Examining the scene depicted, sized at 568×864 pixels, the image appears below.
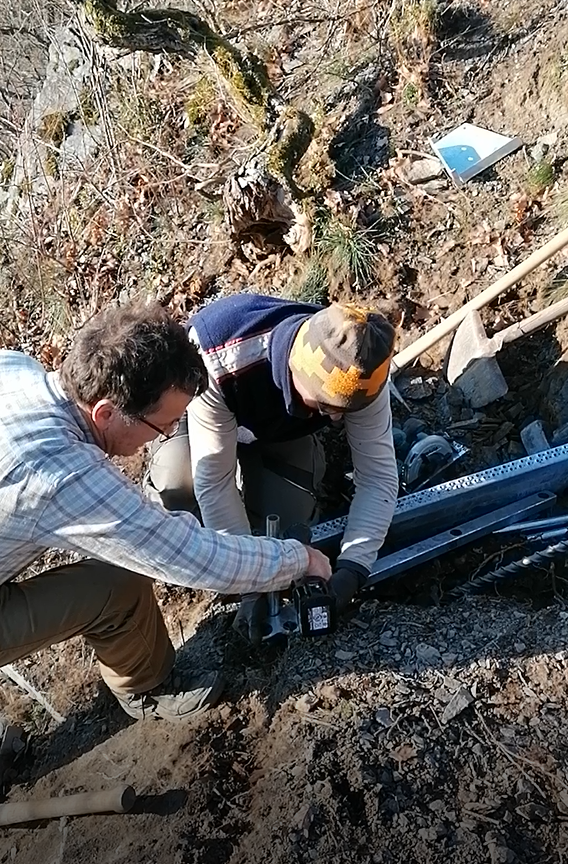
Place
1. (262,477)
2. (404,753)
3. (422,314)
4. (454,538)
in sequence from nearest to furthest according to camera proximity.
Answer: (404,753) → (454,538) → (262,477) → (422,314)

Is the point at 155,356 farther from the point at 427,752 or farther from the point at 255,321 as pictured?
the point at 427,752

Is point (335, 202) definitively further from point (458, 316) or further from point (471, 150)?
point (458, 316)

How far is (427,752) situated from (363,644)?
0.53 meters

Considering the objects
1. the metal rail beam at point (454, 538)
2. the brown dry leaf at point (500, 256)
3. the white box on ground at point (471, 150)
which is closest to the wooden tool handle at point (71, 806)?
the metal rail beam at point (454, 538)

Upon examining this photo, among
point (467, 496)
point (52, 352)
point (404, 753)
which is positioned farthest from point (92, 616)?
point (52, 352)

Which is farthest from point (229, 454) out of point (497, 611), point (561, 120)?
point (561, 120)

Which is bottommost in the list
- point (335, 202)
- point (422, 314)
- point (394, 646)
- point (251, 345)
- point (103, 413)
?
point (394, 646)

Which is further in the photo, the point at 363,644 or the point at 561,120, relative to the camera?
the point at 561,120

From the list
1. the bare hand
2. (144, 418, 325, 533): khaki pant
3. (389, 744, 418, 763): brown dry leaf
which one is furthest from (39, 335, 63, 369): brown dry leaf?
(389, 744, 418, 763): brown dry leaf

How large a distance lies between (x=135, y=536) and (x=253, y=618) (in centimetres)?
87

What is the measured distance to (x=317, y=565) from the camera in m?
2.40

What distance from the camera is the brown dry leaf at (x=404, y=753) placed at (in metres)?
2.32

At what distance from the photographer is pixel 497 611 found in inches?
115

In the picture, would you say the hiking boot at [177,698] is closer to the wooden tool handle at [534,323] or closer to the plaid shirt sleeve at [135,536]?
the plaid shirt sleeve at [135,536]
